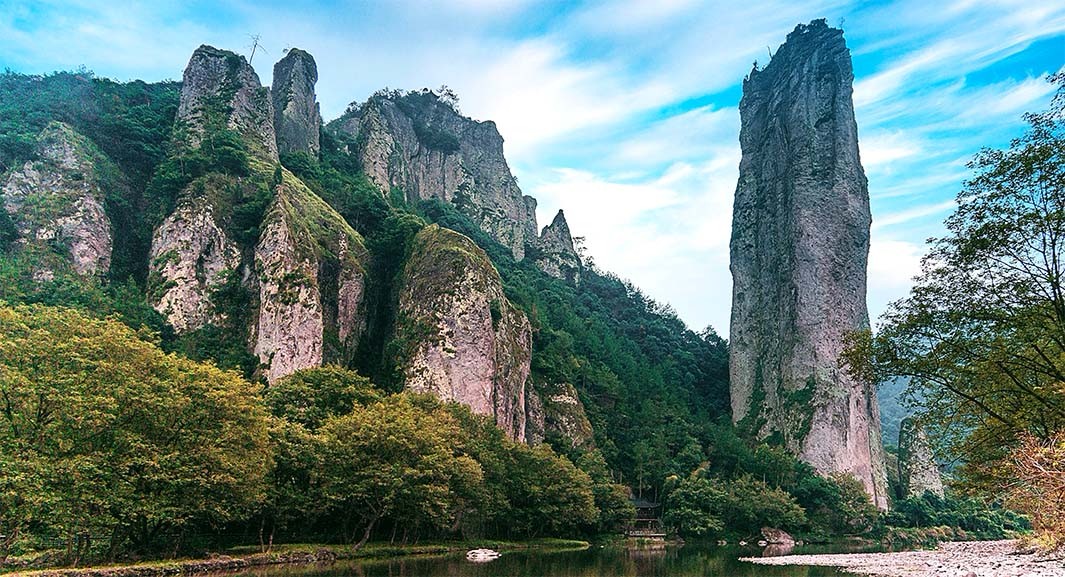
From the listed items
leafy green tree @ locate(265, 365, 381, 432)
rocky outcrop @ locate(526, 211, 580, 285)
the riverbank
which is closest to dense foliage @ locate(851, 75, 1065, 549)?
the riverbank

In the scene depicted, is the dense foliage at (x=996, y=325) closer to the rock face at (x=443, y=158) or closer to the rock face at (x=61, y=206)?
the rock face at (x=61, y=206)

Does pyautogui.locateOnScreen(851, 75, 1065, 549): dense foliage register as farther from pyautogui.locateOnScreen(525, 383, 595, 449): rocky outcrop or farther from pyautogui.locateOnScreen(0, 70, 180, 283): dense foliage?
pyautogui.locateOnScreen(0, 70, 180, 283): dense foliage

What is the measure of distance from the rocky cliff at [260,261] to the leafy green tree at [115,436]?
27699 millimetres

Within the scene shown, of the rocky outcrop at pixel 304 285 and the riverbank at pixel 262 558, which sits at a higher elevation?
the rocky outcrop at pixel 304 285

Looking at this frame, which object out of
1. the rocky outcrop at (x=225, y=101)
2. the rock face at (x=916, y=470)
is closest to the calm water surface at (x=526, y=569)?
the rocky outcrop at (x=225, y=101)

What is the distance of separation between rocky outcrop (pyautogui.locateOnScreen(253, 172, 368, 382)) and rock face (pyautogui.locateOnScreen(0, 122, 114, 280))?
45.1 ft

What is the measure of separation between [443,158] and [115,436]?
10960 centimetres

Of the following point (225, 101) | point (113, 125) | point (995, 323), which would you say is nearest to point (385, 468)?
point (995, 323)

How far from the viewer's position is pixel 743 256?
384 ft

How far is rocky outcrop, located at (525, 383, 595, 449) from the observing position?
74.8 m

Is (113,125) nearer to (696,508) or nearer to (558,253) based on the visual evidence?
(696,508)

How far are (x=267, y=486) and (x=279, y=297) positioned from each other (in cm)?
2972

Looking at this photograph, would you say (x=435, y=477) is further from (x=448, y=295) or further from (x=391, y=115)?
(x=391, y=115)

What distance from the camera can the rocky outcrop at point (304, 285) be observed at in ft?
188
